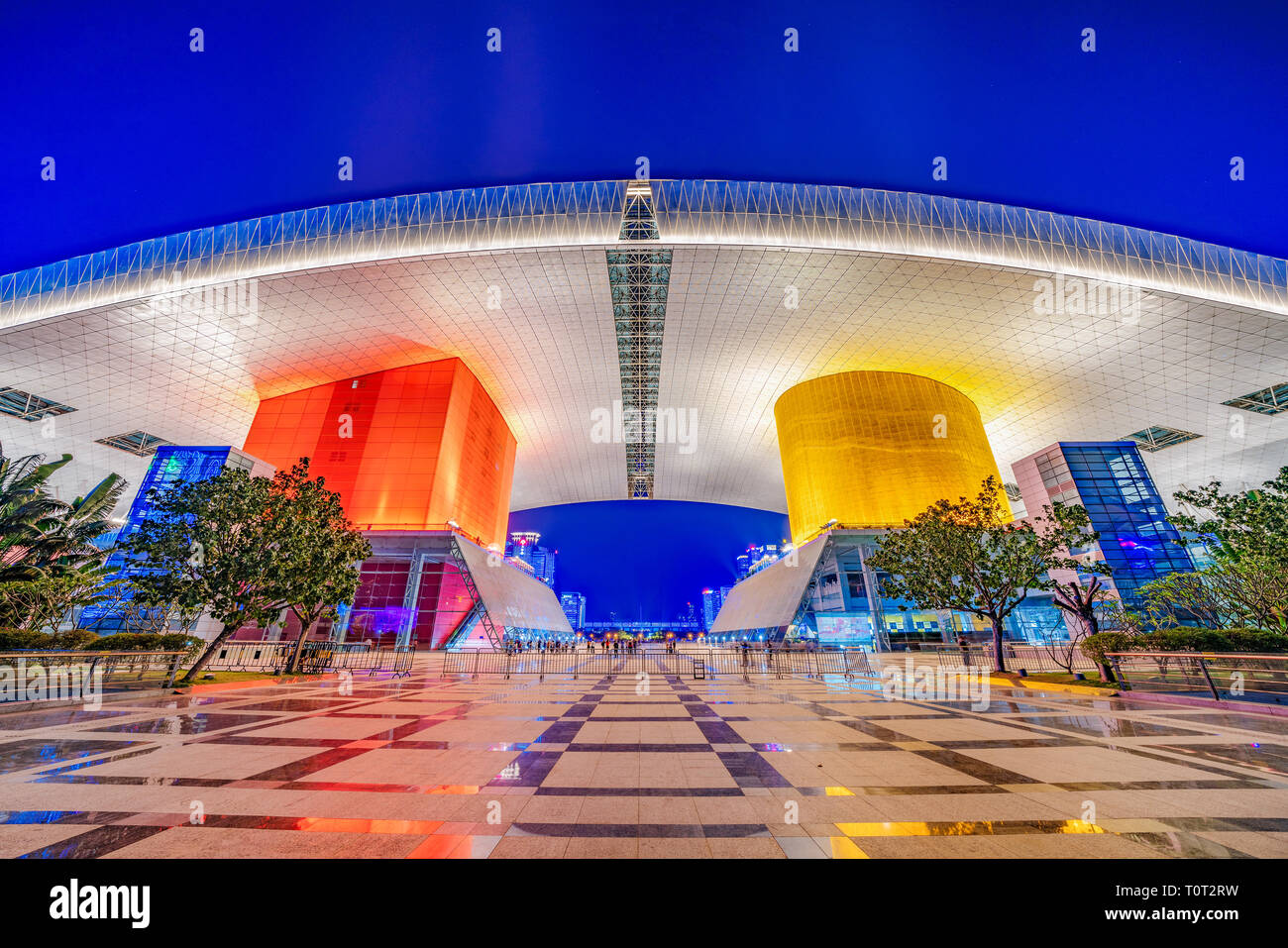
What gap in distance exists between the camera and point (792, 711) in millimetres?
10180

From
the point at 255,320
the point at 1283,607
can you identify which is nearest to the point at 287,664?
the point at 255,320

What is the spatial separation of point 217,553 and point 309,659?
6.45 meters

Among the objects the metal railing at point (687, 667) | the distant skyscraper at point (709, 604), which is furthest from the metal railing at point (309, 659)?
the distant skyscraper at point (709, 604)

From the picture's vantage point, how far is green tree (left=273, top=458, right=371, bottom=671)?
16.9 metres

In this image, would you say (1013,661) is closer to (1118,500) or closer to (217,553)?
(1118,500)

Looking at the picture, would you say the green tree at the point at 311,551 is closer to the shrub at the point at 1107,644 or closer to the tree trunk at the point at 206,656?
the tree trunk at the point at 206,656

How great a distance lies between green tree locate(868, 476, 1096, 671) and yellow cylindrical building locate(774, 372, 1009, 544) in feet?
64.5

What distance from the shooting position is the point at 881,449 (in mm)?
42219

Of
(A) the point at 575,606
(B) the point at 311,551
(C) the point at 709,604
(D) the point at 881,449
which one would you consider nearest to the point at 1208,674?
(B) the point at 311,551

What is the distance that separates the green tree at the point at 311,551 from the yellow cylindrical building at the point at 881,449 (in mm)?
35859

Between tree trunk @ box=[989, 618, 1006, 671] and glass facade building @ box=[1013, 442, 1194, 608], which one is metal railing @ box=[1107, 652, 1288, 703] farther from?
glass facade building @ box=[1013, 442, 1194, 608]

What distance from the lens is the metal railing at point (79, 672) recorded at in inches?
445
